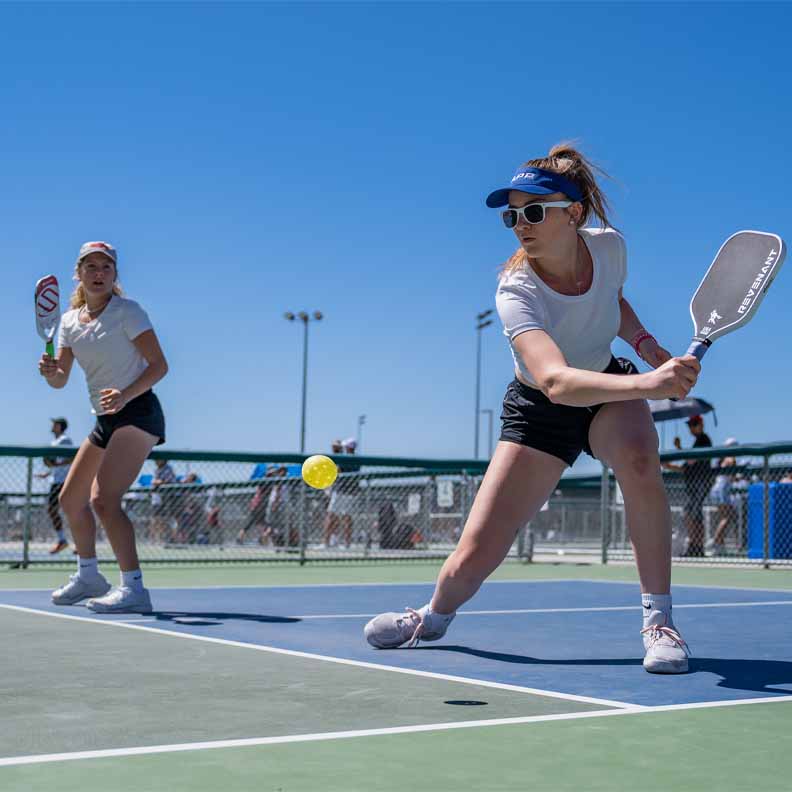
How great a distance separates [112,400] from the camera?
7.18 metres

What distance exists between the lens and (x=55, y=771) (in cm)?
303

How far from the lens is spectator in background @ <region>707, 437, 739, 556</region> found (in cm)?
1669

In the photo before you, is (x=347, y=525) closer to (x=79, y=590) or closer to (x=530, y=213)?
(x=79, y=590)

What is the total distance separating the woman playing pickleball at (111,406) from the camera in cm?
731

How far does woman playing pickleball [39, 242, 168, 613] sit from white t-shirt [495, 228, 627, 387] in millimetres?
2918

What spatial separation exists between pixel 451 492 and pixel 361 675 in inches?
472

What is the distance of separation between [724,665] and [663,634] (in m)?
0.44

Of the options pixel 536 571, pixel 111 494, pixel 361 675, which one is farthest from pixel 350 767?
pixel 536 571

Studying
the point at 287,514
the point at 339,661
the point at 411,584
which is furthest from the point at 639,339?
the point at 287,514

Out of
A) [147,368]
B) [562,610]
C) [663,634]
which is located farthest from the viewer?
[562,610]

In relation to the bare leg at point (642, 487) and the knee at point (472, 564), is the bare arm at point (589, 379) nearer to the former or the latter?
the bare leg at point (642, 487)

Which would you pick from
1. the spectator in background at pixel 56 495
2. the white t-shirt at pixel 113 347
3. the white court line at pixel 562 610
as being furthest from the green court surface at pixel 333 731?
the spectator in background at pixel 56 495

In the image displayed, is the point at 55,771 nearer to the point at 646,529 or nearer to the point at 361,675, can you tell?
the point at 361,675

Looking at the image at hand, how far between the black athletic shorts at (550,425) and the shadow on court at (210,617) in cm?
234
